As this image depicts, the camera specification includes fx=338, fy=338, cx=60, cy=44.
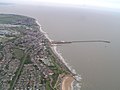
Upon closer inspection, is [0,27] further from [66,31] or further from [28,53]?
[28,53]

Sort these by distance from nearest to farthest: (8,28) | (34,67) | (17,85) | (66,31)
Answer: (17,85)
(34,67)
(8,28)
(66,31)

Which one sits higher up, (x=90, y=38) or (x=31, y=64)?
(x=31, y=64)

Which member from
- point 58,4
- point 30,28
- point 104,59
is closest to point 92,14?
point 58,4

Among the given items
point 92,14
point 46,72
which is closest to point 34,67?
point 46,72

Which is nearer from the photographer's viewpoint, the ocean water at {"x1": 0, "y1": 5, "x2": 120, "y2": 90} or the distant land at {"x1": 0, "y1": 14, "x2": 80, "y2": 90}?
the distant land at {"x1": 0, "y1": 14, "x2": 80, "y2": 90}

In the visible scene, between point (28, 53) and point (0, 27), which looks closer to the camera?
point (28, 53)

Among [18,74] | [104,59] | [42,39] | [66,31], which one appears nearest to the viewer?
[18,74]

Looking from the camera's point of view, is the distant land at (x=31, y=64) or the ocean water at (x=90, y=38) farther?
the ocean water at (x=90, y=38)

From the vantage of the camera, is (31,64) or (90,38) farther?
(90,38)
